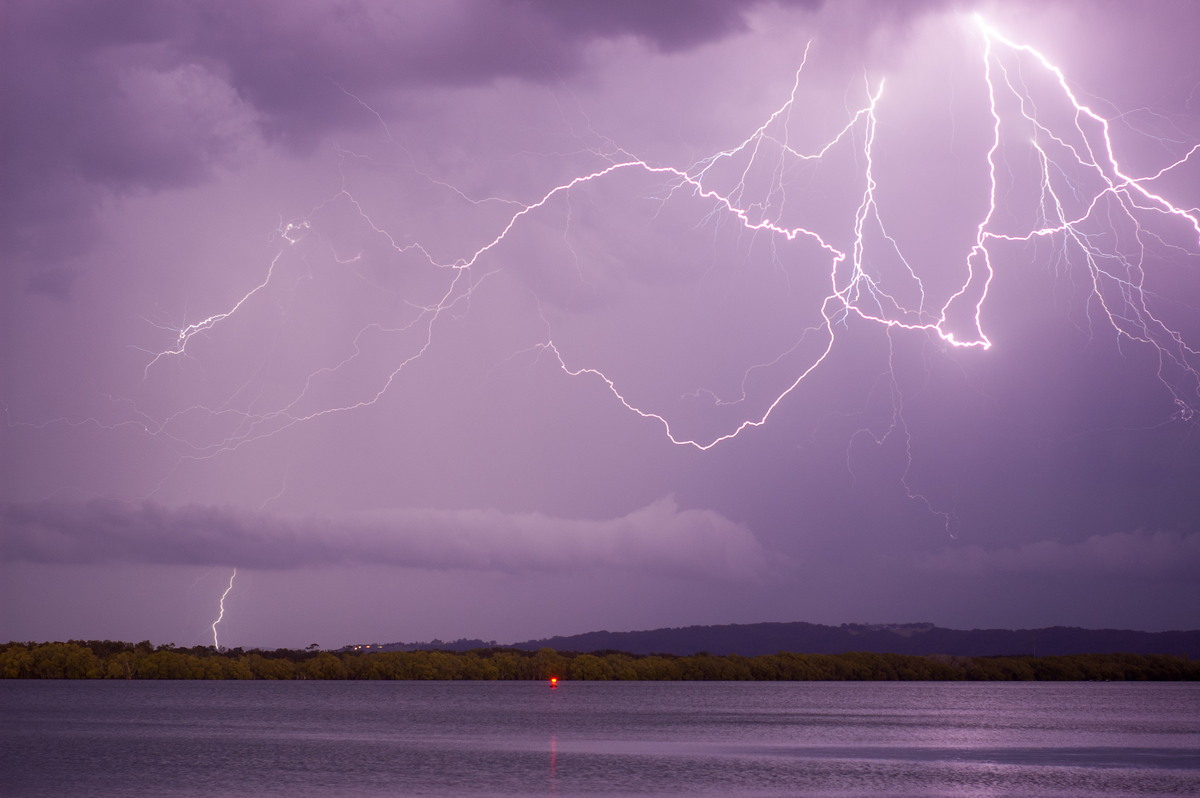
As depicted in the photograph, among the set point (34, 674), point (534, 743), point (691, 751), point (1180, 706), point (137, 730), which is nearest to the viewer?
point (691, 751)

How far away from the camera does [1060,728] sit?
76312 mm

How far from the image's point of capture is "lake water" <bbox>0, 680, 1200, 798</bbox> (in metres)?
39.0

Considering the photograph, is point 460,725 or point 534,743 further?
point 460,725

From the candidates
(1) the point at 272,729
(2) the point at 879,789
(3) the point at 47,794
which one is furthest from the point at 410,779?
(1) the point at 272,729

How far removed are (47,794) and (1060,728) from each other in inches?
2322

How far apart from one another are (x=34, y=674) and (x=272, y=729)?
411 feet

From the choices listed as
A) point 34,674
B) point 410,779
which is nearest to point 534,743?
point 410,779

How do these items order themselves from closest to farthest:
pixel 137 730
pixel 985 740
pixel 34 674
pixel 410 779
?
pixel 410 779 → pixel 985 740 → pixel 137 730 → pixel 34 674

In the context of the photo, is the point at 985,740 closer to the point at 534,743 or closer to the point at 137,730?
the point at 534,743

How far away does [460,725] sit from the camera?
77.4 meters

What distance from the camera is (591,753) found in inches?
2066

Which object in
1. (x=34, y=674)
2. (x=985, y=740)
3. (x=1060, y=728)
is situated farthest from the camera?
(x=34, y=674)

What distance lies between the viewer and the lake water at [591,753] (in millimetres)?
39000

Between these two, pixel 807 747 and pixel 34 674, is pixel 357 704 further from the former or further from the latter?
pixel 34 674
